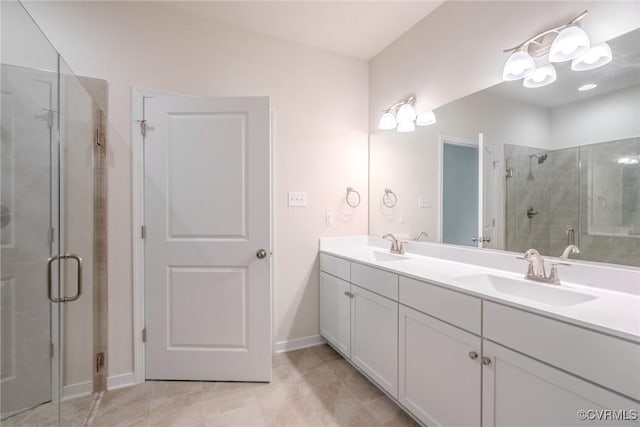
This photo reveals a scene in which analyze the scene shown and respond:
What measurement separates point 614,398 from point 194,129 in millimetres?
2345

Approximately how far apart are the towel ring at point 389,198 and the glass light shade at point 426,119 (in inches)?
24.0

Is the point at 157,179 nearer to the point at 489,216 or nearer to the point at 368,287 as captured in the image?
the point at 368,287

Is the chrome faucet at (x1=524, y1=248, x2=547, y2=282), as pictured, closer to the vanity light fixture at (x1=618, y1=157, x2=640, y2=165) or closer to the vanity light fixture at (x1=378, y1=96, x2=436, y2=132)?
the vanity light fixture at (x1=618, y1=157, x2=640, y2=165)

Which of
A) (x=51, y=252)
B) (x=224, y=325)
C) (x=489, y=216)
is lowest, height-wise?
(x=224, y=325)

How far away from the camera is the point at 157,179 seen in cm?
195

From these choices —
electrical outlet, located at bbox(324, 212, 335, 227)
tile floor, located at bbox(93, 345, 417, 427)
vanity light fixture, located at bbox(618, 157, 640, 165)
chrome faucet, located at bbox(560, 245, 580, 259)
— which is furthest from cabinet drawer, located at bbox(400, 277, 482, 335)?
electrical outlet, located at bbox(324, 212, 335, 227)

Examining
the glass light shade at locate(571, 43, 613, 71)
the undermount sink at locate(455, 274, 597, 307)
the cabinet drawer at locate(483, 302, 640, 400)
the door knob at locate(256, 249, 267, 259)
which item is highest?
the glass light shade at locate(571, 43, 613, 71)

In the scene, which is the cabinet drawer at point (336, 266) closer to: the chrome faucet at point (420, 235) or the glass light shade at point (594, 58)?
the chrome faucet at point (420, 235)

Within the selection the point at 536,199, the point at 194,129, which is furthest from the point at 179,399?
the point at 536,199

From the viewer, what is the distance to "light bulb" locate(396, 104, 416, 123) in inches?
88.9

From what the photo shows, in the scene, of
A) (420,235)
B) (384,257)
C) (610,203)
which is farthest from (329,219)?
(610,203)

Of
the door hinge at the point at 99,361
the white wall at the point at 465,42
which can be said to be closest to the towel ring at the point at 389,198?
the white wall at the point at 465,42

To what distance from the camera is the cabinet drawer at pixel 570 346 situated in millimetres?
784

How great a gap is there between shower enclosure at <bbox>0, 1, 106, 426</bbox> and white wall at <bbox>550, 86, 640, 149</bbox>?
242 centimetres
